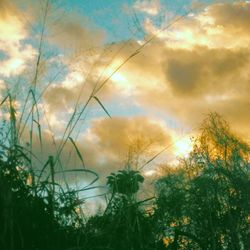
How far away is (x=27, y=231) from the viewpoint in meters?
1.75

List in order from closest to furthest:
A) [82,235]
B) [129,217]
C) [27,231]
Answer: [27,231]
[82,235]
[129,217]

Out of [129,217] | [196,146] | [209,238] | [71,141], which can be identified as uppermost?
[196,146]

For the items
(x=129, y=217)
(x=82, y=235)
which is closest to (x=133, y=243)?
(x=129, y=217)

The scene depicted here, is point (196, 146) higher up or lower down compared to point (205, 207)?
higher up

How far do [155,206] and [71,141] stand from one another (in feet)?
2.43

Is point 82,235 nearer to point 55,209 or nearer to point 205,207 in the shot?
A: point 55,209

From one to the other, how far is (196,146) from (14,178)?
18.0m

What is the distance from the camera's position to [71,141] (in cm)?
244

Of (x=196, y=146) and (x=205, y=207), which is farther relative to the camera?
(x=196, y=146)

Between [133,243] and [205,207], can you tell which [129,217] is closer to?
[133,243]

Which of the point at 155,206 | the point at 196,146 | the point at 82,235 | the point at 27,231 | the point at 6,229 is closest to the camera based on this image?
the point at 6,229

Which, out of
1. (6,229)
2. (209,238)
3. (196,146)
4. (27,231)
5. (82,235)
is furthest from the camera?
(196,146)

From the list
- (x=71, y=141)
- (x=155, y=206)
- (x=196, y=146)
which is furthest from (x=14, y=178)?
(x=196, y=146)

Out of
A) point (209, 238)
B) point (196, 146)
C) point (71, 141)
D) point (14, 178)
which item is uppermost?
point (196, 146)
